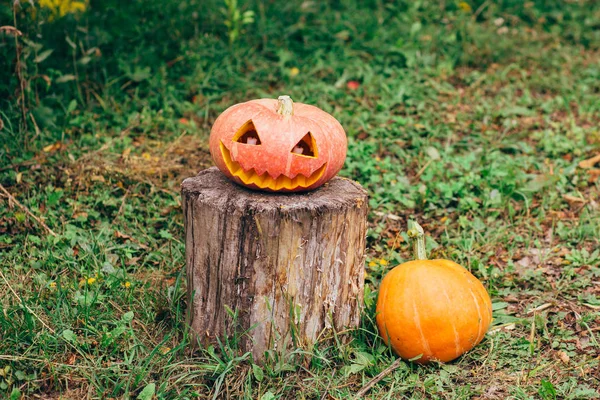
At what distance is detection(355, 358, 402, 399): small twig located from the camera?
287 centimetres

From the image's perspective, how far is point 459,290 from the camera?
302cm

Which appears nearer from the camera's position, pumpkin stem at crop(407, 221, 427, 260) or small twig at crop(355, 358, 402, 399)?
small twig at crop(355, 358, 402, 399)

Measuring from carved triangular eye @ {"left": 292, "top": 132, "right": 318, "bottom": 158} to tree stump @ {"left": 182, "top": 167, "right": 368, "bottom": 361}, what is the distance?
200 millimetres

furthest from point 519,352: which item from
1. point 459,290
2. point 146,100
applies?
point 146,100

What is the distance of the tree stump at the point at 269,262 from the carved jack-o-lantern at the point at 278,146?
9 cm

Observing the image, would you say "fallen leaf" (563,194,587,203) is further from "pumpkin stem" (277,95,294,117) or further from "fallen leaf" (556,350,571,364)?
"pumpkin stem" (277,95,294,117)

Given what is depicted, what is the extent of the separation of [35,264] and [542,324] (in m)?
2.76

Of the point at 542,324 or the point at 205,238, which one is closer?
the point at 205,238

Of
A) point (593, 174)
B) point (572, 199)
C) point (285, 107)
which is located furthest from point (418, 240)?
point (593, 174)

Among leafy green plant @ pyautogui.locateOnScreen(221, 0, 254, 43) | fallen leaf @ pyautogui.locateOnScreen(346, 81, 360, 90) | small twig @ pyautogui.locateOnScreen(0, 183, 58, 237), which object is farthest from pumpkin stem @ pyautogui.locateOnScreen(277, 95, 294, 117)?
leafy green plant @ pyautogui.locateOnScreen(221, 0, 254, 43)

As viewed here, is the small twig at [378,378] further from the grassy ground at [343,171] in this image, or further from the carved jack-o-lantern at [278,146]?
the carved jack-o-lantern at [278,146]

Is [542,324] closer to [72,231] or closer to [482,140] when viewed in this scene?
[482,140]

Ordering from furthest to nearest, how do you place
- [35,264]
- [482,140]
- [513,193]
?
[482,140], [513,193], [35,264]

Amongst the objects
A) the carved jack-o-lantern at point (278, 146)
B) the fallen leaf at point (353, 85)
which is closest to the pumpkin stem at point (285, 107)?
the carved jack-o-lantern at point (278, 146)
